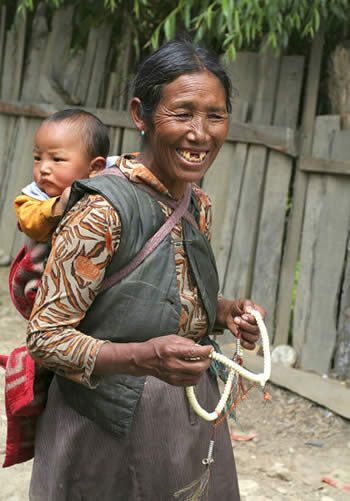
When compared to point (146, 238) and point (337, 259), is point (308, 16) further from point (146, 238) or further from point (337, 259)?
point (146, 238)

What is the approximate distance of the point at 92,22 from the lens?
616cm

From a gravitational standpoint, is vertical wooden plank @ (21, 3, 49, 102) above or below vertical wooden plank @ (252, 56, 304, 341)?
above

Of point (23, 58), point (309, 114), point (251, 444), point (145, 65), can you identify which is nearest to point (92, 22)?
point (23, 58)

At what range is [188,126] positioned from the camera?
195cm

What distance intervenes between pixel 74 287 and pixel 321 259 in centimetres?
313

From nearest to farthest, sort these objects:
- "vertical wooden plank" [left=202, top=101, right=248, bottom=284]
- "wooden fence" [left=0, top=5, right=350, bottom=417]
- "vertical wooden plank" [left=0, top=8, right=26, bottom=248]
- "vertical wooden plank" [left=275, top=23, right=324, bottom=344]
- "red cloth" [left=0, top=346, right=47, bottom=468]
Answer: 1. "red cloth" [left=0, top=346, right=47, bottom=468]
2. "wooden fence" [left=0, top=5, right=350, bottom=417]
3. "vertical wooden plank" [left=275, top=23, right=324, bottom=344]
4. "vertical wooden plank" [left=202, top=101, right=248, bottom=284]
5. "vertical wooden plank" [left=0, top=8, right=26, bottom=248]

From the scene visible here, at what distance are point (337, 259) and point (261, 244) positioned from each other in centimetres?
56

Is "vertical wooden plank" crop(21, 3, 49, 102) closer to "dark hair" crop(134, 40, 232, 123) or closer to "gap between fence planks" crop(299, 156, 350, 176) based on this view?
"gap between fence planks" crop(299, 156, 350, 176)

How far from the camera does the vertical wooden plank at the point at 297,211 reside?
483cm

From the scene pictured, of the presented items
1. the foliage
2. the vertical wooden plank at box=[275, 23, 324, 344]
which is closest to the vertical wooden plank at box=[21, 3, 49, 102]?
the foliage

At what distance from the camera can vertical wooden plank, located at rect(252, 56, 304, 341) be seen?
4926mm

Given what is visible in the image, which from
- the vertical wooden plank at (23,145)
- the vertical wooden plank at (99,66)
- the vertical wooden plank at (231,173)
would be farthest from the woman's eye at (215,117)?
the vertical wooden plank at (23,145)

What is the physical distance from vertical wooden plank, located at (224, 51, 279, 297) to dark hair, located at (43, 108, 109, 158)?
2.59m

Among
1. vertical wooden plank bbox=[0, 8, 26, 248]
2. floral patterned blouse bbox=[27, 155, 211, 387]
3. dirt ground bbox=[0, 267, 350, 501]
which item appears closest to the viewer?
floral patterned blouse bbox=[27, 155, 211, 387]
